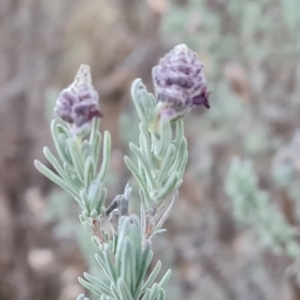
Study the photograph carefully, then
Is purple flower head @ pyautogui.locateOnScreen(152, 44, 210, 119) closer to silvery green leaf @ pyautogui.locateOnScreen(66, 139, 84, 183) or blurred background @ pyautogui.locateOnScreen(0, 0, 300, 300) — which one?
silvery green leaf @ pyautogui.locateOnScreen(66, 139, 84, 183)

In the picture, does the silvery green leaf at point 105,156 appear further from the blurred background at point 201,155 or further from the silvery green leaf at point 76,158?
the blurred background at point 201,155

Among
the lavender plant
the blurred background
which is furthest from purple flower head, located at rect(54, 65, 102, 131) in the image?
the blurred background

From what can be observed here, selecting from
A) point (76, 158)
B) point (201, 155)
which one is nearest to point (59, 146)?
point (76, 158)

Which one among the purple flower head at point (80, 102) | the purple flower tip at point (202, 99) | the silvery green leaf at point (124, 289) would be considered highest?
the purple flower tip at point (202, 99)

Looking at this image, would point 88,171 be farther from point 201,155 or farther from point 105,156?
point 201,155

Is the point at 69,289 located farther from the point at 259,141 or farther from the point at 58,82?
the point at 58,82

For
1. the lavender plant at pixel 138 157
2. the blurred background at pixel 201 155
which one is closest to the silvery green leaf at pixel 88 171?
the lavender plant at pixel 138 157

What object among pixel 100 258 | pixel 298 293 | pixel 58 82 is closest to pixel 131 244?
pixel 100 258
